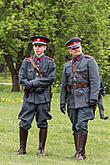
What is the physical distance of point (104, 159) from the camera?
912cm

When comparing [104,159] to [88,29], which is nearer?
[104,159]

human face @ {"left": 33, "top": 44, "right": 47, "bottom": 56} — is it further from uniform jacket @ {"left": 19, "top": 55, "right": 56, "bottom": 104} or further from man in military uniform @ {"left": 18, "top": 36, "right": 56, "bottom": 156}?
uniform jacket @ {"left": 19, "top": 55, "right": 56, "bottom": 104}

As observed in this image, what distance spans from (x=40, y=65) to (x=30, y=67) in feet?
0.59

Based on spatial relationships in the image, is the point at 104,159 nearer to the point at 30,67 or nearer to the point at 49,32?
the point at 30,67

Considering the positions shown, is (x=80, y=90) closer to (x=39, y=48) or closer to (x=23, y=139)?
(x=39, y=48)

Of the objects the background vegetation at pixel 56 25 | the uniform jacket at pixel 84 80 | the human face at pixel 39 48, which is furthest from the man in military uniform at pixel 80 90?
the background vegetation at pixel 56 25

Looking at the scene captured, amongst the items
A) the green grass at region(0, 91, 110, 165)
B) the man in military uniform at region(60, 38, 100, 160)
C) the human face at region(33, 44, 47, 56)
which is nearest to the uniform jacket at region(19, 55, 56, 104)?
the human face at region(33, 44, 47, 56)

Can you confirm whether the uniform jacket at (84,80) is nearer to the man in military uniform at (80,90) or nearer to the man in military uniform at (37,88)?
the man in military uniform at (80,90)

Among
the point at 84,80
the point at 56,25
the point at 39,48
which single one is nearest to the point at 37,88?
the point at 39,48

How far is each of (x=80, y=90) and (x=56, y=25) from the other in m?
23.6

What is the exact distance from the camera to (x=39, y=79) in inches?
355

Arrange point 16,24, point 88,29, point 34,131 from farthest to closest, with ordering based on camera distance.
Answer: point 88,29 → point 16,24 → point 34,131

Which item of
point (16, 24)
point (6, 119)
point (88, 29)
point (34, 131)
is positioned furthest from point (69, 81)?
point (88, 29)

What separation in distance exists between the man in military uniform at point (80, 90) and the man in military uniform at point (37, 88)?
318mm
